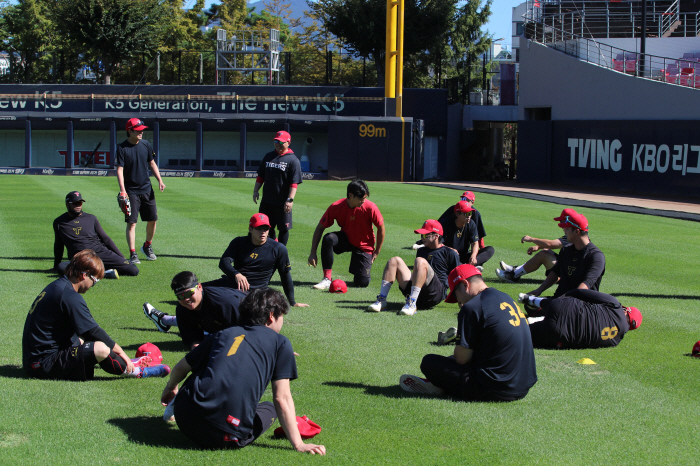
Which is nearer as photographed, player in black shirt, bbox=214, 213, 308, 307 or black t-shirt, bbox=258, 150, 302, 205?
player in black shirt, bbox=214, 213, 308, 307

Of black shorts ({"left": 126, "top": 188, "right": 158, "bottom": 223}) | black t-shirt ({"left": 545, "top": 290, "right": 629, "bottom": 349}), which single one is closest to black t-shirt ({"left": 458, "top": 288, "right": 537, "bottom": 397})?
black t-shirt ({"left": 545, "top": 290, "right": 629, "bottom": 349})

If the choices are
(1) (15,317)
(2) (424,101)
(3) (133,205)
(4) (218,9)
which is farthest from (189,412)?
(4) (218,9)

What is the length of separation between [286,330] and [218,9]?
61.5m

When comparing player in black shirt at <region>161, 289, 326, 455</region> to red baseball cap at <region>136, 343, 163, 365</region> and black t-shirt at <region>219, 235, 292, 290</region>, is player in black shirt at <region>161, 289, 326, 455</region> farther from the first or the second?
black t-shirt at <region>219, 235, 292, 290</region>

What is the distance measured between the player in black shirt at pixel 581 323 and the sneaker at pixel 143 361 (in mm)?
3782

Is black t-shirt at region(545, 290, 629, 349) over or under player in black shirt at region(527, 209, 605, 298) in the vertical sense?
under

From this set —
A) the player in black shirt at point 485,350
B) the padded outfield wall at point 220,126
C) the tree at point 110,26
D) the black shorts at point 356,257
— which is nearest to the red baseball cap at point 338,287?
the black shorts at point 356,257

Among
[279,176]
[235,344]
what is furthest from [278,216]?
[235,344]

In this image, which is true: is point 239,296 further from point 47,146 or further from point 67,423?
point 47,146

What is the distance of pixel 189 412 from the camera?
4.46 m

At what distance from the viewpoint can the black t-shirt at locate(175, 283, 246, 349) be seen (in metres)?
6.52

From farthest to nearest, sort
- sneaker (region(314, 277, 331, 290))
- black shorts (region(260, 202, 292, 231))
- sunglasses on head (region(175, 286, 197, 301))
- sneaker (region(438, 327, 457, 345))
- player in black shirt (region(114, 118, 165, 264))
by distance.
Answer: player in black shirt (region(114, 118, 165, 264)) < black shorts (region(260, 202, 292, 231)) < sneaker (region(314, 277, 331, 290)) < sneaker (region(438, 327, 457, 345)) < sunglasses on head (region(175, 286, 197, 301))

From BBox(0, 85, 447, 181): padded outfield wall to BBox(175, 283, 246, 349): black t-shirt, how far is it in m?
Answer: 29.9

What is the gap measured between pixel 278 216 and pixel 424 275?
328 cm
